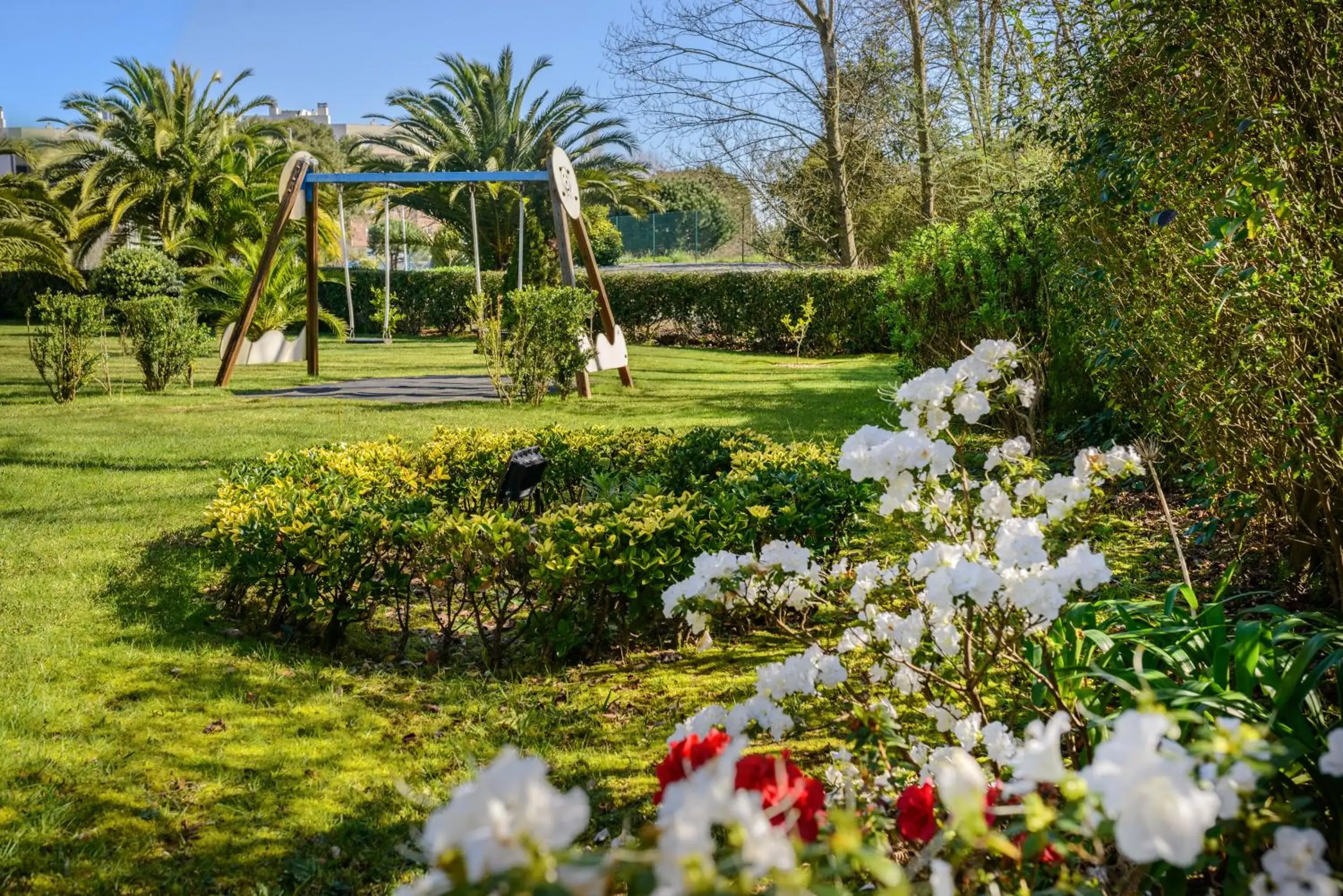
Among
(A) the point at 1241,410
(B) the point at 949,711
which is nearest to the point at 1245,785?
(B) the point at 949,711

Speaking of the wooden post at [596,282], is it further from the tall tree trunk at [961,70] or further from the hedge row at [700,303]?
the hedge row at [700,303]

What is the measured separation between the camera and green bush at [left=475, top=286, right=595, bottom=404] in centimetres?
A: 1016

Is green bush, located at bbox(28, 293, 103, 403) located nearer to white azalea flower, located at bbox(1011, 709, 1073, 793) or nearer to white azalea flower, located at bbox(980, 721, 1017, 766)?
white azalea flower, located at bbox(980, 721, 1017, 766)

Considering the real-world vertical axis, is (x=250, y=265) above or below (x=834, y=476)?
above

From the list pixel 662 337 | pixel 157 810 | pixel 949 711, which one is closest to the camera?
pixel 949 711

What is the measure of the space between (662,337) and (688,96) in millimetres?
4780

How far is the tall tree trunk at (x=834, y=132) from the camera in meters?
18.1

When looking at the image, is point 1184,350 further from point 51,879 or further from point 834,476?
point 51,879

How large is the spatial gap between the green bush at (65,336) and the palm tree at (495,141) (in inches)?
552

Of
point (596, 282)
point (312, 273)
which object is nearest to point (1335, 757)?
point (596, 282)

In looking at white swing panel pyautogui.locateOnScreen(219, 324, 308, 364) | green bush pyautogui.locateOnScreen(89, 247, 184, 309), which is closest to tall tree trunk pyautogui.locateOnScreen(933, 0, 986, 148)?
white swing panel pyautogui.locateOnScreen(219, 324, 308, 364)

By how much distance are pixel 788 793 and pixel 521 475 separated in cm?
321

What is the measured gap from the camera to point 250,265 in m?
18.0

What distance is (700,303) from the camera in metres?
19.7
